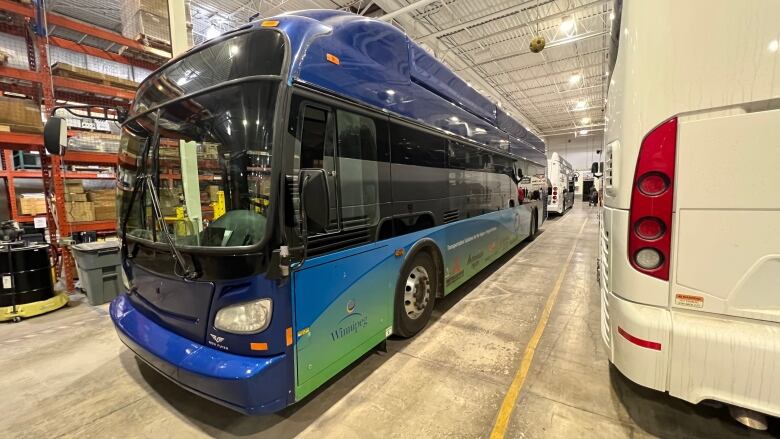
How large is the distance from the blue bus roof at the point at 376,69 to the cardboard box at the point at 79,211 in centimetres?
602

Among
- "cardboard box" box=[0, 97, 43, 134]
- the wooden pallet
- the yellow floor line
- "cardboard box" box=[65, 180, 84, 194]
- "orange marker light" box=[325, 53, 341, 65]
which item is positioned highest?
the wooden pallet

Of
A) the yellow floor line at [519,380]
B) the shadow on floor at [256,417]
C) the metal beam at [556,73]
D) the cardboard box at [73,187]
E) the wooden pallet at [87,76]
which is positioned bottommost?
the yellow floor line at [519,380]

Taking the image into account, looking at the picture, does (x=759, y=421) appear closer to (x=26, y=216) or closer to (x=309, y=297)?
(x=309, y=297)

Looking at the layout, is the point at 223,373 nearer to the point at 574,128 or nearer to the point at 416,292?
the point at 416,292

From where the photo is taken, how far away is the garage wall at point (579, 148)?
31891mm

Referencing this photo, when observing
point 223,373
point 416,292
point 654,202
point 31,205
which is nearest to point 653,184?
point 654,202

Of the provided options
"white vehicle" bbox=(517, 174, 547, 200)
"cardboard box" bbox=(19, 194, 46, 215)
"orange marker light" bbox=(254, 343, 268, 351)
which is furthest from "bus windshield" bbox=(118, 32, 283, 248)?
"cardboard box" bbox=(19, 194, 46, 215)

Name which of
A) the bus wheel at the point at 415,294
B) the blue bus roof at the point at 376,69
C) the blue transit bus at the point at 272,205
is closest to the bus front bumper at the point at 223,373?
the blue transit bus at the point at 272,205

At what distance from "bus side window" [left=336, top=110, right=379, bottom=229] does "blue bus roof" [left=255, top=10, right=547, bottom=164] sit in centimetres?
20

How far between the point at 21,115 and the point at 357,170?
19.7ft

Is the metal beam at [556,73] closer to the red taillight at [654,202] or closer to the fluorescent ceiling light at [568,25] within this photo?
the fluorescent ceiling light at [568,25]

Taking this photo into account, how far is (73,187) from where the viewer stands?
5.56m

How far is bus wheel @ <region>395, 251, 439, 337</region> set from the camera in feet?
9.96

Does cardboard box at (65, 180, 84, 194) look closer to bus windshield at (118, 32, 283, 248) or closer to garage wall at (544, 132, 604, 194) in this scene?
bus windshield at (118, 32, 283, 248)
